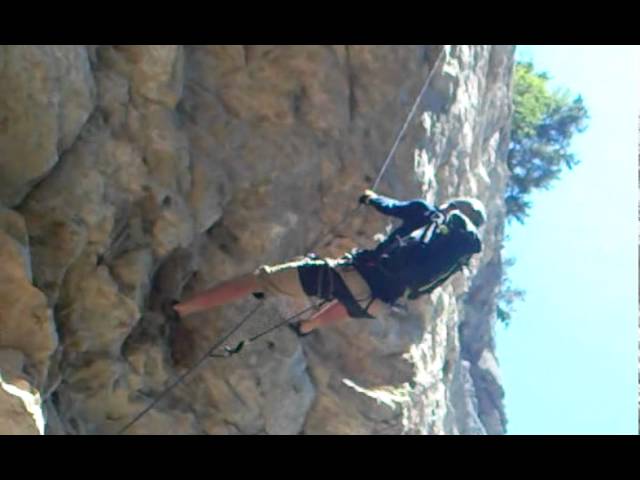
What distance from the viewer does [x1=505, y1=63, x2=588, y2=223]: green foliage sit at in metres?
23.8

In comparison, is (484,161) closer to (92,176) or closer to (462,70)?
(462,70)

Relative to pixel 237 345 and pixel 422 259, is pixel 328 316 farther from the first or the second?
pixel 422 259

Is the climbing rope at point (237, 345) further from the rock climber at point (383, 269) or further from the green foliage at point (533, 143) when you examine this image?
the green foliage at point (533, 143)

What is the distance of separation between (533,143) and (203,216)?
17.7 metres

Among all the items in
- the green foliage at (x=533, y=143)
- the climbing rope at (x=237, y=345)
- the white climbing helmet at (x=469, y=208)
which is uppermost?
the green foliage at (x=533, y=143)

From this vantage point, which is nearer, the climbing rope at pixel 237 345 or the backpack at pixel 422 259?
the climbing rope at pixel 237 345

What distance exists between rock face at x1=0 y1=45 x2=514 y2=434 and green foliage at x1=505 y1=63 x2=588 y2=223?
1126 cm

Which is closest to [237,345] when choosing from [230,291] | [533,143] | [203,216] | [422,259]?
[230,291]

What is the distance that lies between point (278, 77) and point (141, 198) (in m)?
2.54

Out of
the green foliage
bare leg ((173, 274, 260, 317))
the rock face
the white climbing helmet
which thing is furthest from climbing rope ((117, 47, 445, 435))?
the green foliage

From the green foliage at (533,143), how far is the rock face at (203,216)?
1126cm

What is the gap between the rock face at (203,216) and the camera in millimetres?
6465

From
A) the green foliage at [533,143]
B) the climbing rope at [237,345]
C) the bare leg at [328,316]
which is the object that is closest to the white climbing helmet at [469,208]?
the climbing rope at [237,345]
